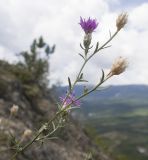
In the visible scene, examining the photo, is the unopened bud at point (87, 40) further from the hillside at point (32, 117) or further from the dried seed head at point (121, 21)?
the hillside at point (32, 117)

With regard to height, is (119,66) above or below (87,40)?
below

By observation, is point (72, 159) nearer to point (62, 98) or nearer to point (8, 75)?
point (8, 75)

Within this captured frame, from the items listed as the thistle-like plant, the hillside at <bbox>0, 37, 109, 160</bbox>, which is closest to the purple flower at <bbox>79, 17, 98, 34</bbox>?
the thistle-like plant

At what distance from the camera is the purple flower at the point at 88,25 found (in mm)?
4172

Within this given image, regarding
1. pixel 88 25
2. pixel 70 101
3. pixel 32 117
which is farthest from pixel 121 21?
pixel 32 117

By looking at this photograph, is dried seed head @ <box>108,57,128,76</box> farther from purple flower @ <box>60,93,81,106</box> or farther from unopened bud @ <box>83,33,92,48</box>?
purple flower @ <box>60,93,81,106</box>

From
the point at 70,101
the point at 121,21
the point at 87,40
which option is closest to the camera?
the point at 121,21

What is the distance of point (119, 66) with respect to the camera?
3900 mm

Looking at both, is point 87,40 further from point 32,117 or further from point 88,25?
point 32,117

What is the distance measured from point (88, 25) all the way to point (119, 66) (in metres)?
0.52

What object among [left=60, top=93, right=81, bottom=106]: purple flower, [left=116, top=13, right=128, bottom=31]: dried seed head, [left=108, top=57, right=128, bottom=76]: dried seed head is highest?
[left=116, top=13, right=128, bottom=31]: dried seed head

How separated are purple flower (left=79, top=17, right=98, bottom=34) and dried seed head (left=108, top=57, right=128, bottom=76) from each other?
1.28 feet

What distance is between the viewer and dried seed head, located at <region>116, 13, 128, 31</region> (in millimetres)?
4047

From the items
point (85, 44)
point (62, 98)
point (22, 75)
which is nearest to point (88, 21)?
point (85, 44)
